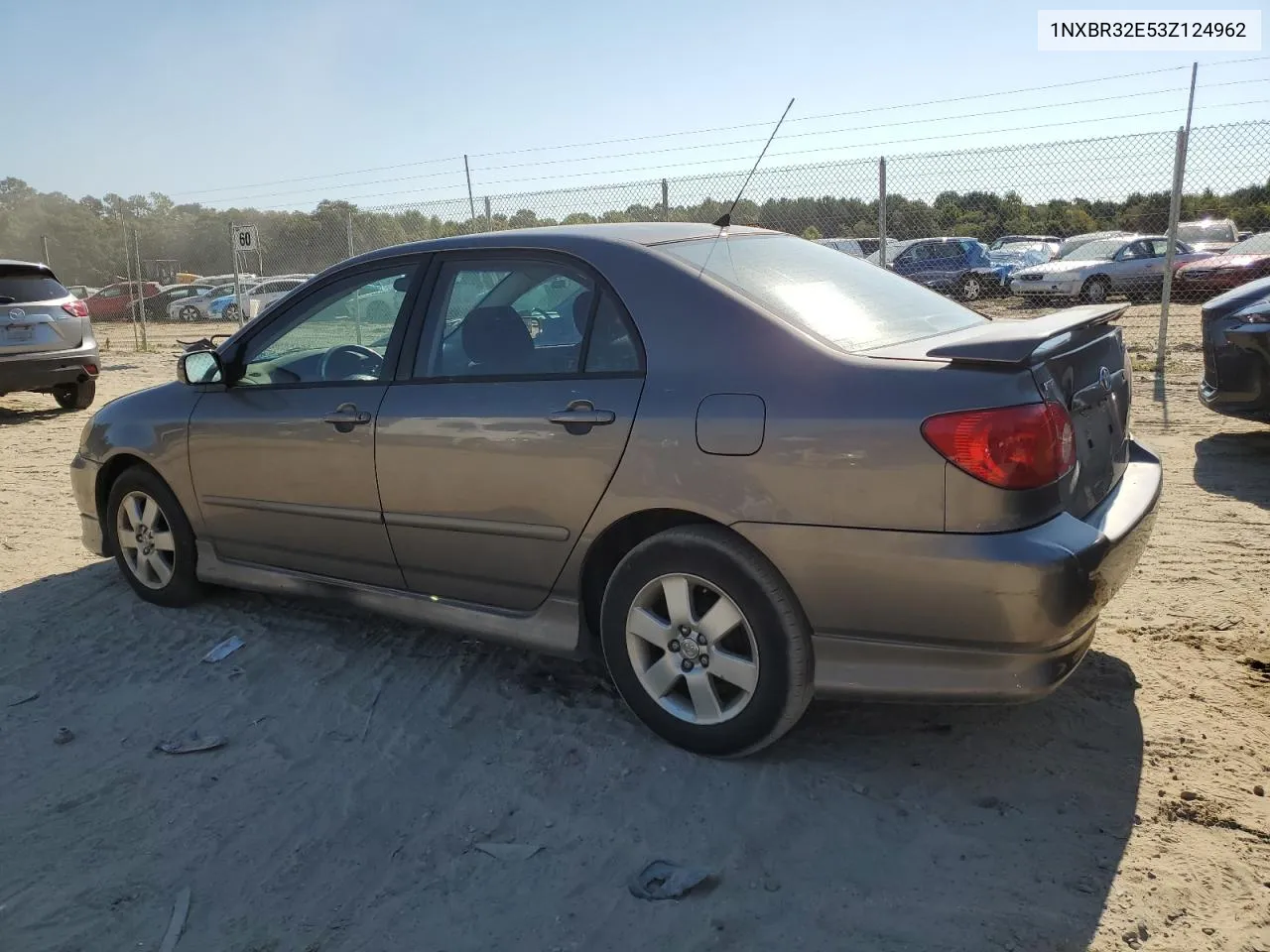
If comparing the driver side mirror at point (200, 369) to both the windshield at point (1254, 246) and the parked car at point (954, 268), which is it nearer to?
the parked car at point (954, 268)

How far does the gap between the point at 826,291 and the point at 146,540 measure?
3317 millimetres

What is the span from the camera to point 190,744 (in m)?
3.57

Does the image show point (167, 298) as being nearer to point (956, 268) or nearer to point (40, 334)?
point (40, 334)

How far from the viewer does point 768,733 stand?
3.07m

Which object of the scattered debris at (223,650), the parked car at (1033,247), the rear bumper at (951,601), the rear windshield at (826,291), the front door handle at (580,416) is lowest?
the scattered debris at (223,650)

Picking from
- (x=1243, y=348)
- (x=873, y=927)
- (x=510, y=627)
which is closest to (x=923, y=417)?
(x=873, y=927)

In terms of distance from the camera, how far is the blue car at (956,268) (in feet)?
57.8

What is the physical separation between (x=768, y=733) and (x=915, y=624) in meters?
0.57

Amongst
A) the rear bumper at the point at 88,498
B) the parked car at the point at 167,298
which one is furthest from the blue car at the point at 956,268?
the parked car at the point at 167,298

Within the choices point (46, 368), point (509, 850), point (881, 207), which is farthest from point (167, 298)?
point (509, 850)

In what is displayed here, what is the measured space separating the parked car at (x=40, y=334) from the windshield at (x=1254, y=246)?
60.2 feet

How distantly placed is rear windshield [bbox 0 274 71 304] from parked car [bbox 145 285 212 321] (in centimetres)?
2004

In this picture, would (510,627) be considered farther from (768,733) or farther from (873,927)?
(873,927)

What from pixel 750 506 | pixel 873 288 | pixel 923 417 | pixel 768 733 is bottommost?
pixel 768 733
